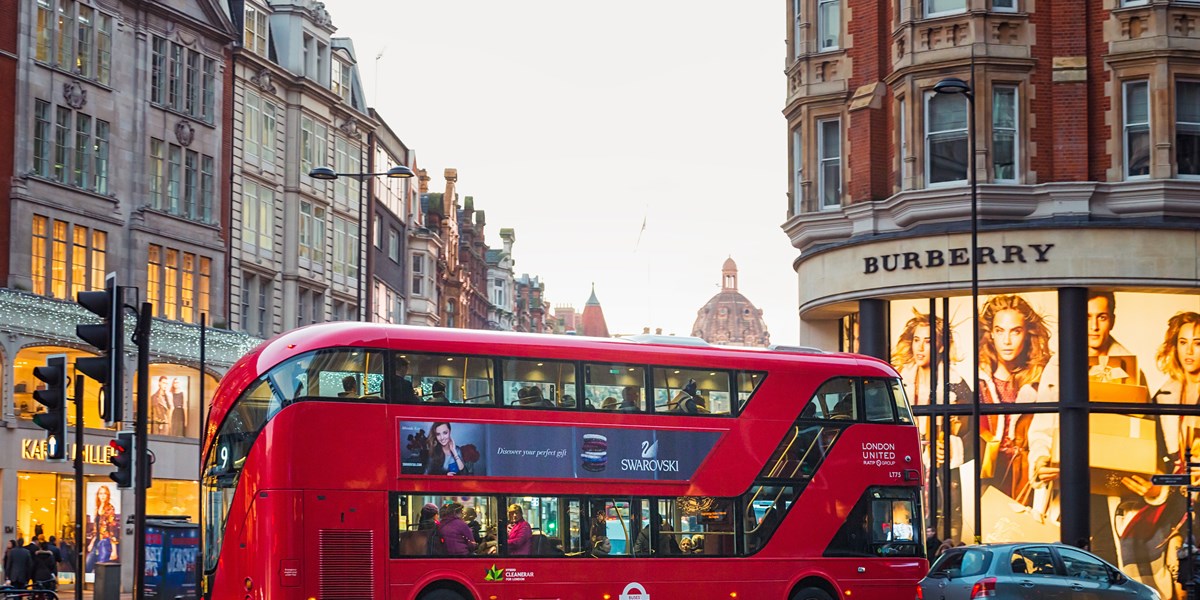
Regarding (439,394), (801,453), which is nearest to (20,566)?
(439,394)

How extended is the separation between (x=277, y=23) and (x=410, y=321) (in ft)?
74.3

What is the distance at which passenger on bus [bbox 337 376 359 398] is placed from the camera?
21984 mm

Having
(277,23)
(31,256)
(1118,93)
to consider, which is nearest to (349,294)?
(277,23)

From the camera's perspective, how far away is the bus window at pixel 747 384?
83.5 ft

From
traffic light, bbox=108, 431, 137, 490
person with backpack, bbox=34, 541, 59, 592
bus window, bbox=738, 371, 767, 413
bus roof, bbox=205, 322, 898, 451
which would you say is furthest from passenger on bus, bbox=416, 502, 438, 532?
person with backpack, bbox=34, 541, 59, 592

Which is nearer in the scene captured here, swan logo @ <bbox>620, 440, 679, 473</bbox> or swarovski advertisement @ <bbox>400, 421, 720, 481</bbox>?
swarovski advertisement @ <bbox>400, 421, 720, 481</bbox>

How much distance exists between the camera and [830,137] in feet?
136

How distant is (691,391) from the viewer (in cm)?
2506

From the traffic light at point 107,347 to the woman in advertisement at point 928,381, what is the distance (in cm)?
2350

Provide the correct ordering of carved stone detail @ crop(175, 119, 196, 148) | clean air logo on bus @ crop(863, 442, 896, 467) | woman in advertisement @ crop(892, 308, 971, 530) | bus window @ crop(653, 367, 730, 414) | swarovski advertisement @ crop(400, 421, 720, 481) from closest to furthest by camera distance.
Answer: swarovski advertisement @ crop(400, 421, 720, 481) < bus window @ crop(653, 367, 730, 414) < clean air logo on bus @ crop(863, 442, 896, 467) < woman in advertisement @ crop(892, 308, 971, 530) < carved stone detail @ crop(175, 119, 196, 148)

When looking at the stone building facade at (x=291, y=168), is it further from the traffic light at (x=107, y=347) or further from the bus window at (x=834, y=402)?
the traffic light at (x=107, y=347)

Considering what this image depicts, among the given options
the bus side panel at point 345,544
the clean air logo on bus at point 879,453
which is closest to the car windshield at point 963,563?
the clean air logo on bus at point 879,453

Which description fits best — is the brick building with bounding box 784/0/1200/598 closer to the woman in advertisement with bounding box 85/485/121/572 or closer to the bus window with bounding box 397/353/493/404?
the bus window with bounding box 397/353/493/404

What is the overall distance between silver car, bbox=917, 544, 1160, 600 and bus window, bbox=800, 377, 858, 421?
3109mm
